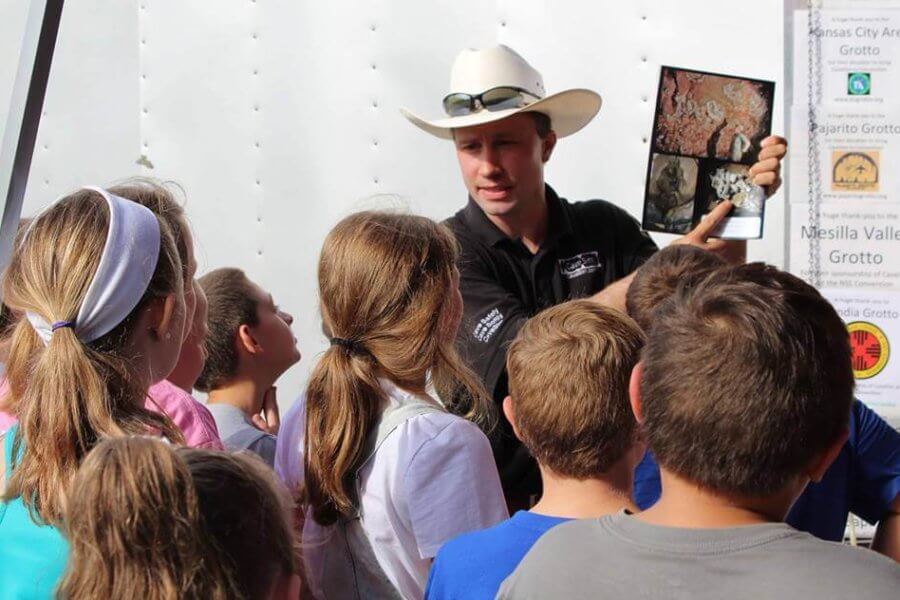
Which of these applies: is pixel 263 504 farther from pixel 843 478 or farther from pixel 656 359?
pixel 843 478

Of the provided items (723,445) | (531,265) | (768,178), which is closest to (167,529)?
(723,445)

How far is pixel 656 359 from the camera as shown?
128 centimetres

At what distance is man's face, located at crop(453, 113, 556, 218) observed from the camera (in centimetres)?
297

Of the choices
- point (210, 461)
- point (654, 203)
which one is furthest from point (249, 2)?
point (210, 461)

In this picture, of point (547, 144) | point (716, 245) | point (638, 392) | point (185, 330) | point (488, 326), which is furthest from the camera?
point (547, 144)

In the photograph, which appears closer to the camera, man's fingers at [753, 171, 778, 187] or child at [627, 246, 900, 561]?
child at [627, 246, 900, 561]

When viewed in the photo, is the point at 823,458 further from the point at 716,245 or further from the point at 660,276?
the point at 716,245

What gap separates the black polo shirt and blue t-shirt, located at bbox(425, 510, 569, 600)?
1.00 metres

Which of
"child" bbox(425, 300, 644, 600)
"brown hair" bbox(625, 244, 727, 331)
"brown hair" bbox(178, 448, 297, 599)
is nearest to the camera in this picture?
"brown hair" bbox(178, 448, 297, 599)

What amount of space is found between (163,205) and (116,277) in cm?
40

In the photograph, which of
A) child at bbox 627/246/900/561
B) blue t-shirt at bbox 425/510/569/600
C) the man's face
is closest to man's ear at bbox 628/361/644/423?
blue t-shirt at bbox 425/510/569/600

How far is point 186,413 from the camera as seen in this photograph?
2.09 meters

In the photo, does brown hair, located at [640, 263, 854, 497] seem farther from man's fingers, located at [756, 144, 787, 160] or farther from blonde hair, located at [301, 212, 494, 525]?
man's fingers, located at [756, 144, 787, 160]

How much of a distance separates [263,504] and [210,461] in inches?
3.1
